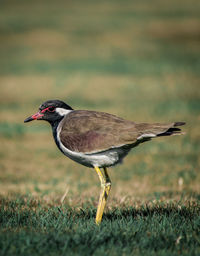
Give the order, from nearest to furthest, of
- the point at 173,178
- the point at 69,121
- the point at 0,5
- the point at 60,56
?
the point at 69,121
the point at 173,178
the point at 60,56
the point at 0,5

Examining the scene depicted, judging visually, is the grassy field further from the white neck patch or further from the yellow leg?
the white neck patch

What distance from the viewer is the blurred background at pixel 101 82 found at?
34.4ft

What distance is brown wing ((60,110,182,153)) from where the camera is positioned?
220 inches

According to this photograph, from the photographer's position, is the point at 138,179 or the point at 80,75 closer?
the point at 138,179

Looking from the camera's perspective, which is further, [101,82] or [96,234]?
[101,82]

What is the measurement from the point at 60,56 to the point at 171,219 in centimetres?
2747

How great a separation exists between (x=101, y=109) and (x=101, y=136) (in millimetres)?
12982

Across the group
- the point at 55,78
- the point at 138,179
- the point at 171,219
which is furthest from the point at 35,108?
the point at 171,219

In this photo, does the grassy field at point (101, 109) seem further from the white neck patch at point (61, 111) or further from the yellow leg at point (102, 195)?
the white neck patch at point (61, 111)

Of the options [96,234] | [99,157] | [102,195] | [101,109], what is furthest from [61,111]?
[101,109]

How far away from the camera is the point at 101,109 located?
18.7 metres

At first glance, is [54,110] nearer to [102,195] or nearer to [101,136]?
[101,136]

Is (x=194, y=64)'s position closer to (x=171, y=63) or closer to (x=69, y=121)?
(x=171, y=63)

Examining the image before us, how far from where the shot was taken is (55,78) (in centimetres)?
2602
